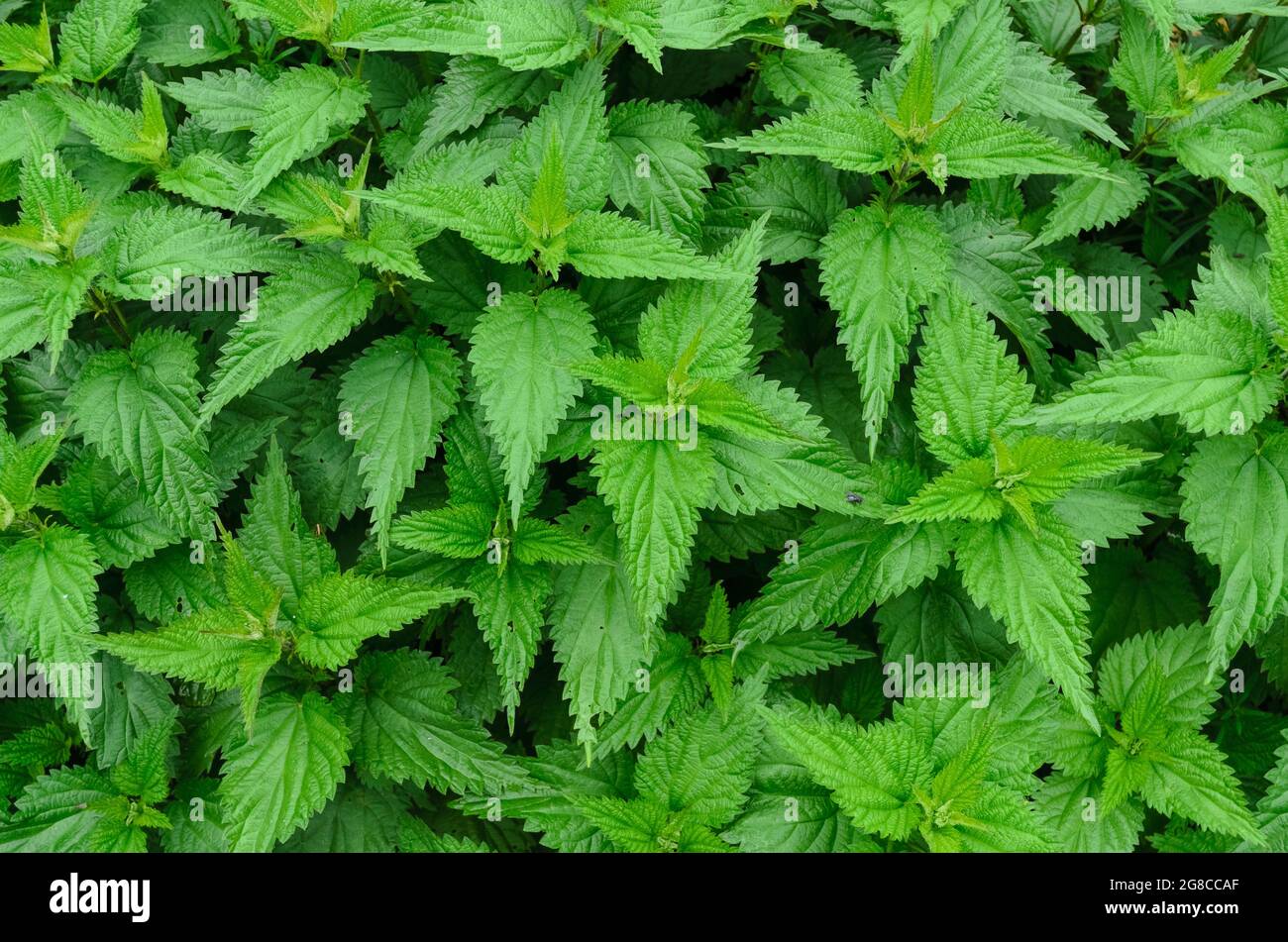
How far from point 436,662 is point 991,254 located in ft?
6.95

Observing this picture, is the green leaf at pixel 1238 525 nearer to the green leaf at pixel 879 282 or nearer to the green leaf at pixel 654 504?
the green leaf at pixel 879 282

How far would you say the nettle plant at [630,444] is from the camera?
2904 mm

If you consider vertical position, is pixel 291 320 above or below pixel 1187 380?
above

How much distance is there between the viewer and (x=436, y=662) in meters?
3.28

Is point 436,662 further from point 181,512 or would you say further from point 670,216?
point 670,216

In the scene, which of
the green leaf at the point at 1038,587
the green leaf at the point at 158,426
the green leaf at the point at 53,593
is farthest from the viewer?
the green leaf at the point at 158,426

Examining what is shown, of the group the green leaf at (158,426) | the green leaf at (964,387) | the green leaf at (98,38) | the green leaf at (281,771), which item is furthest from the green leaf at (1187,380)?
the green leaf at (98,38)

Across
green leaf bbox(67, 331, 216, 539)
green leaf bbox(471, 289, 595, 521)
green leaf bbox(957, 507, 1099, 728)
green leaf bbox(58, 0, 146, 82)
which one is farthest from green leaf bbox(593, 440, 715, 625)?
green leaf bbox(58, 0, 146, 82)

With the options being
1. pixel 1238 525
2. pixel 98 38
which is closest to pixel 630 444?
pixel 1238 525

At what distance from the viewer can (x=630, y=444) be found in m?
2.91

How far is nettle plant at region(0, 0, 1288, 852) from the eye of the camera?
114 inches

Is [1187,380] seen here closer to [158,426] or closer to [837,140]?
[837,140]

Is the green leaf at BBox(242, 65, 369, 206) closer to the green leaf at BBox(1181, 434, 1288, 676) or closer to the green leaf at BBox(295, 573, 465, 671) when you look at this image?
the green leaf at BBox(295, 573, 465, 671)
